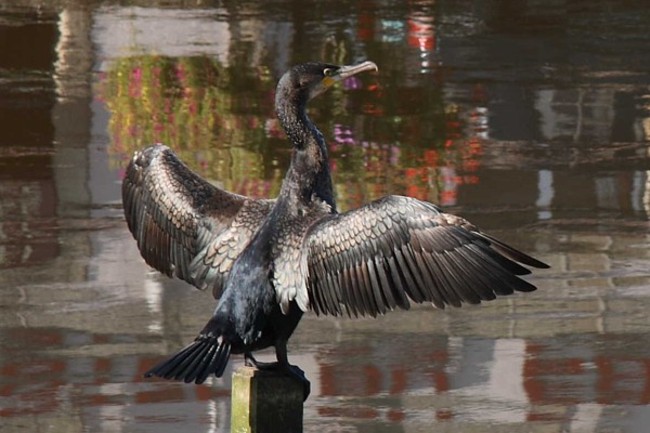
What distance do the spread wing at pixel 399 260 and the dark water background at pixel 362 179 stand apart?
1.25 meters

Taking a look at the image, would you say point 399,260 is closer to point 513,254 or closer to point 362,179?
point 513,254

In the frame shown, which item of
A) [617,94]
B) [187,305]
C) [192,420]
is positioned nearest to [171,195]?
[192,420]

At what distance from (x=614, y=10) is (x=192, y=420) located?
11.8 meters

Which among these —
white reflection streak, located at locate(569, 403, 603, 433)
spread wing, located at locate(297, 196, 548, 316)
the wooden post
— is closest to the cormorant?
spread wing, located at locate(297, 196, 548, 316)

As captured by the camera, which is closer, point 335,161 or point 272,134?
point 335,161

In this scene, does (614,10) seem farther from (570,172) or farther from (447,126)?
(570,172)

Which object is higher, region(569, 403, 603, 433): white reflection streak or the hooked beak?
the hooked beak

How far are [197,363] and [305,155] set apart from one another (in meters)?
1.01

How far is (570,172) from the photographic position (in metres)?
11.7

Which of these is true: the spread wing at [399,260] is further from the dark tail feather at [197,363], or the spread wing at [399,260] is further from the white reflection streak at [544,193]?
the white reflection streak at [544,193]

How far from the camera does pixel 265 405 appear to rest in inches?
214

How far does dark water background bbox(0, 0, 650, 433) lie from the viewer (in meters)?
7.39

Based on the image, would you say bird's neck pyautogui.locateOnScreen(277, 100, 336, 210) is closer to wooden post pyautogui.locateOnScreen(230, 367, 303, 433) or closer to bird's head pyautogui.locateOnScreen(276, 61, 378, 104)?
bird's head pyautogui.locateOnScreen(276, 61, 378, 104)

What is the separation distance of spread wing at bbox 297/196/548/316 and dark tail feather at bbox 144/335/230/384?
14.7 inches
